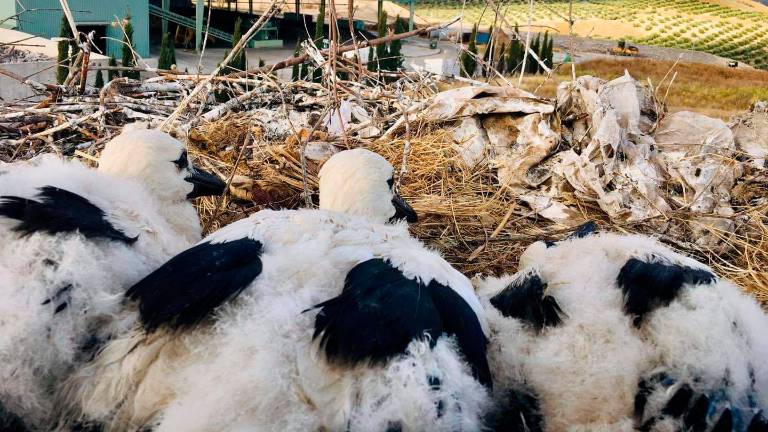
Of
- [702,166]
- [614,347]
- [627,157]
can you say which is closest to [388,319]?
[614,347]

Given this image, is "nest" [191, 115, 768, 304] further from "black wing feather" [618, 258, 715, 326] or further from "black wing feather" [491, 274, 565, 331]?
"black wing feather" [618, 258, 715, 326]

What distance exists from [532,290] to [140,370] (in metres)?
0.84

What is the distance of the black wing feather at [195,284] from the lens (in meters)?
1.29

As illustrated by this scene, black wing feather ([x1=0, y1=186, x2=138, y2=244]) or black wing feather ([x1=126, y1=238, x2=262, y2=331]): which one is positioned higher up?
black wing feather ([x1=0, y1=186, x2=138, y2=244])

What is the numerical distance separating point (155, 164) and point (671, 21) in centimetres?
3612

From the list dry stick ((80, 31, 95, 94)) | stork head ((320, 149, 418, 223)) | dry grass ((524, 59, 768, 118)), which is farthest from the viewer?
dry grass ((524, 59, 768, 118))

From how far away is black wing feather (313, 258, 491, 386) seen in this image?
119cm

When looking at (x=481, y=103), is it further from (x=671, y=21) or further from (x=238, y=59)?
(x=671, y=21)

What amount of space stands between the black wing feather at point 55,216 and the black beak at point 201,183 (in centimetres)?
62

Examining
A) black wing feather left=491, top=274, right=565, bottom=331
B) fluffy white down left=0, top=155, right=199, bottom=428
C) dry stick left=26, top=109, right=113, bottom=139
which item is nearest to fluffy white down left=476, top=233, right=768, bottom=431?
black wing feather left=491, top=274, right=565, bottom=331

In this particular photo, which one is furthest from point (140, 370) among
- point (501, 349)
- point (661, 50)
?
point (661, 50)

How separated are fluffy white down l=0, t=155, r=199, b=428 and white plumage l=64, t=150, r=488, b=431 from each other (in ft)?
0.23

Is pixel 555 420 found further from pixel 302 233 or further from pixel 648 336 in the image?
pixel 302 233

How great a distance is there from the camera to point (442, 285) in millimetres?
1400
